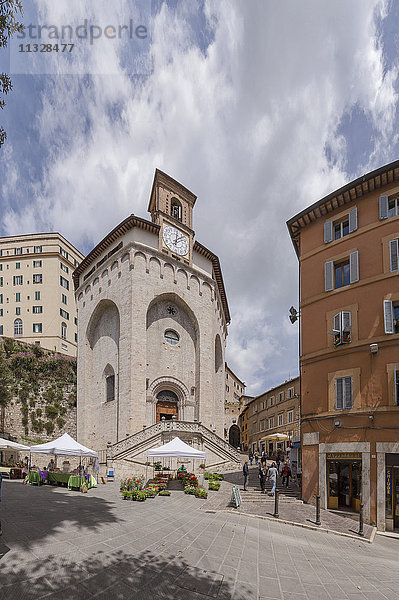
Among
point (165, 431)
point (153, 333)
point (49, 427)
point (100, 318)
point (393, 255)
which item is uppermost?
point (393, 255)

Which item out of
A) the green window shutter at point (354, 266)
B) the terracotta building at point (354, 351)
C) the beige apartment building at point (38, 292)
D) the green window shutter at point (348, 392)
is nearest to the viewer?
the terracotta building at point (354, 351)

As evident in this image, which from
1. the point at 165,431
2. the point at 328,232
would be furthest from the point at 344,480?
the point at 165,431

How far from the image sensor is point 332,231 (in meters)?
20.4

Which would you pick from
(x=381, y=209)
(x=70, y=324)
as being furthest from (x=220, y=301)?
(x=381, y=209)

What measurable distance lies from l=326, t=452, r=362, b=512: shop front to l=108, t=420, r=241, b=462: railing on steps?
505 inches

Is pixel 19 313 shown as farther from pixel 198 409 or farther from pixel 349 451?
pixel 349 451

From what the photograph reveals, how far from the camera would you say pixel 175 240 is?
121ft

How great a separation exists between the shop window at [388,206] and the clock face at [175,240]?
68.4 ft

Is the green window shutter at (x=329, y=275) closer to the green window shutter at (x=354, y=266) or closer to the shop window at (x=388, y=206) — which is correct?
the green window shutter at (x=354, y=266)

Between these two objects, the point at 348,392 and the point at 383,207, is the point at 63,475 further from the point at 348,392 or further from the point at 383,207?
the point at 383,207

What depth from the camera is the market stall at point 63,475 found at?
19.3m

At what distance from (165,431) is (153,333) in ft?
29.0

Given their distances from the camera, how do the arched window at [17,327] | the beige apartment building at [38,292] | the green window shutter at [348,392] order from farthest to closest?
the arched window at [17,327]
the beige apartment building at [38,292]
the green window shutter at [348,392]

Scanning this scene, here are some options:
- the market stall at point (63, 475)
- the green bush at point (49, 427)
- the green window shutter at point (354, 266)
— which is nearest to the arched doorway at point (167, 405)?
the green bush at point (49, 427)
